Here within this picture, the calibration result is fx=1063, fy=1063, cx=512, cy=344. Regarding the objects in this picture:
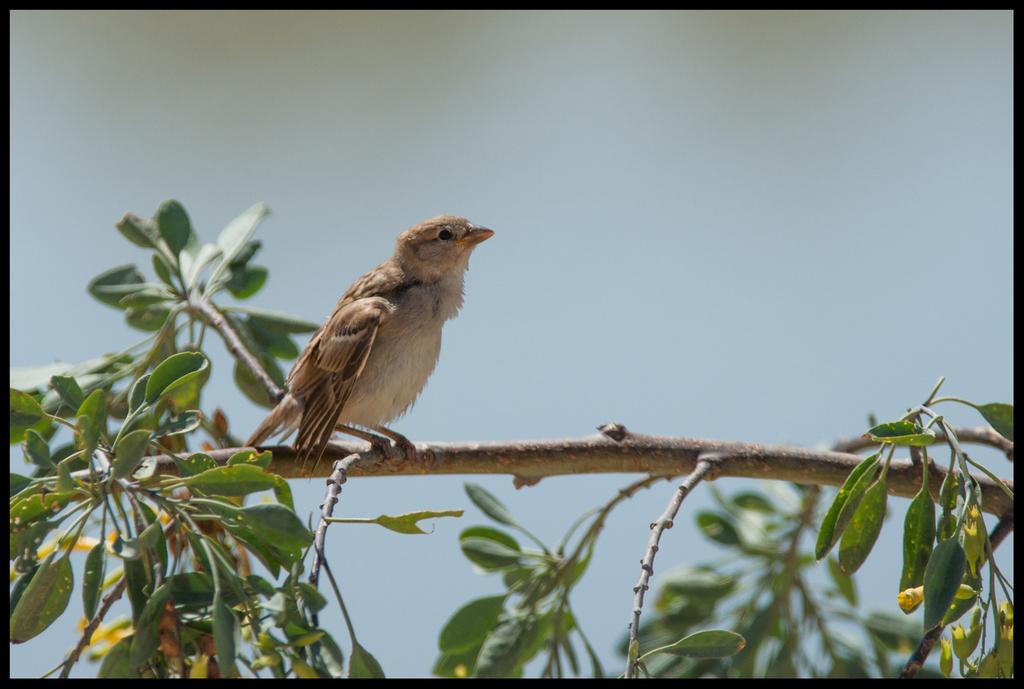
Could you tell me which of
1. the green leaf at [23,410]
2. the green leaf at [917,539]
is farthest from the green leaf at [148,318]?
the green leaf at [917,539]

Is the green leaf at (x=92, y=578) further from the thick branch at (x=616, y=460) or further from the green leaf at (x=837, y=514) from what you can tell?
→ the green leaf at (x=837, y=514)

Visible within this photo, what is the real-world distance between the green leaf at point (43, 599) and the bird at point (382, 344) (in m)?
0.95

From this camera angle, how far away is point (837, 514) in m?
1.64

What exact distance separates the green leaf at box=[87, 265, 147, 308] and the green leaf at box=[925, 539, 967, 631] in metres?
2.06

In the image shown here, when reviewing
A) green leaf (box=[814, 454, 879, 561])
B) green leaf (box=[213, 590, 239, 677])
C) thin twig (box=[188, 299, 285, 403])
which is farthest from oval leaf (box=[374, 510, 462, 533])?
thin twig (box=[188, 299, 285, 403])

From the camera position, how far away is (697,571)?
9.95 ft

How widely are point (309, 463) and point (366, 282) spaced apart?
100 cm

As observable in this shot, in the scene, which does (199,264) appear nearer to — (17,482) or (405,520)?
(17,482)

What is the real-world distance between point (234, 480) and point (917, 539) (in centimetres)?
102

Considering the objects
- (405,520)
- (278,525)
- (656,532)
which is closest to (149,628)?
(278,525)

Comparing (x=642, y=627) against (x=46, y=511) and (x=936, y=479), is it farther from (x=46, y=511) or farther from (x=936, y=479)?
(x=46, y=511)

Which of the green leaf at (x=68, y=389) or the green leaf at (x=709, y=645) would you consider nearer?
the green leaf at (x=709, y=645)

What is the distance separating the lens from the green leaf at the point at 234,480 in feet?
4.84

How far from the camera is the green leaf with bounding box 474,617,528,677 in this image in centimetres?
221
